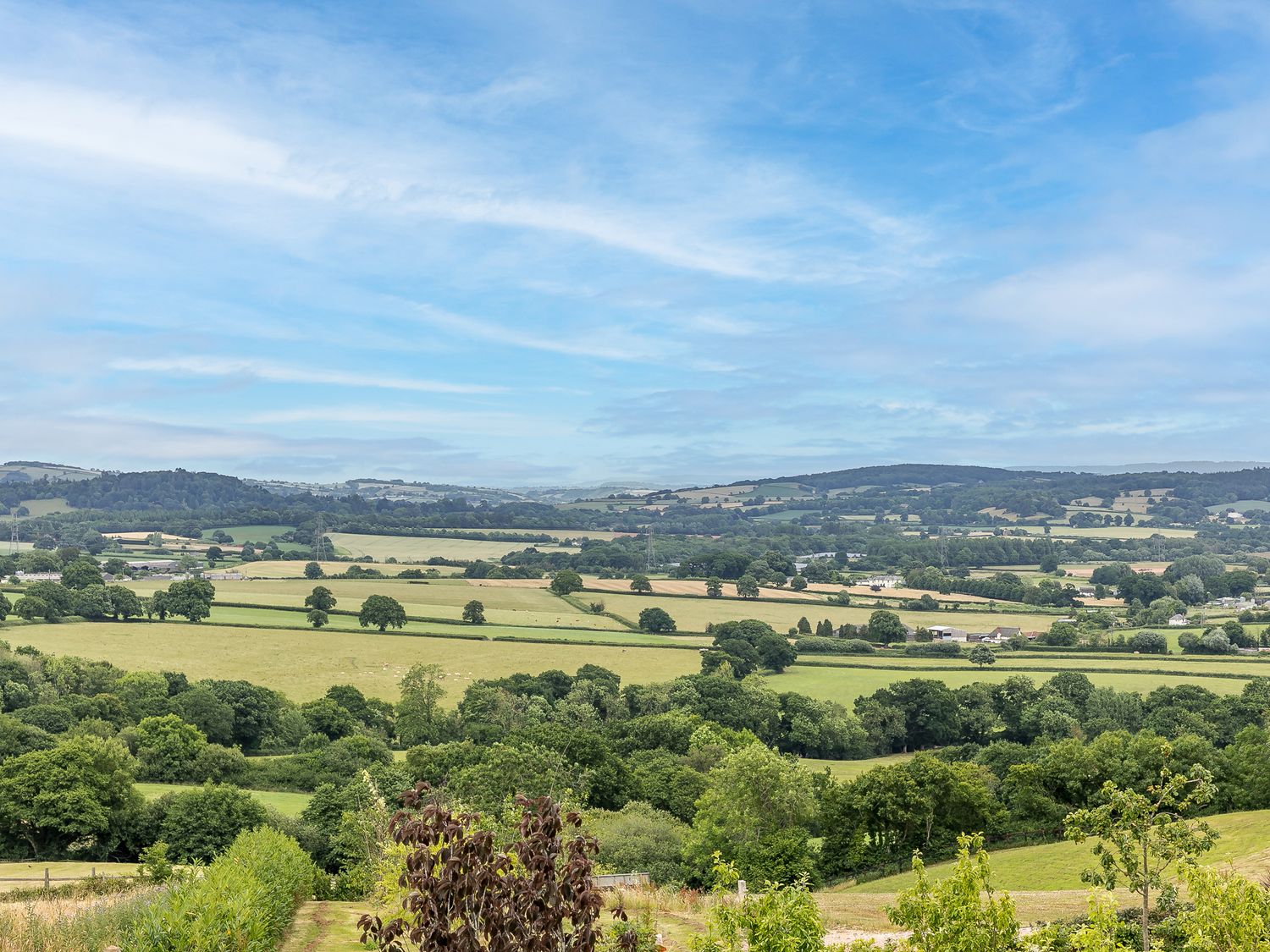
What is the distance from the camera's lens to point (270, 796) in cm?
6197

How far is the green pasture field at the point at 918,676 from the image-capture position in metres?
83.0

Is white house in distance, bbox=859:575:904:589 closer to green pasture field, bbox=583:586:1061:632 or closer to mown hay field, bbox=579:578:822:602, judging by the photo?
mown hay field, bbox=579:578:822:602

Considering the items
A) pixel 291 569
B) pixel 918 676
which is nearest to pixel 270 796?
pixel 918 676

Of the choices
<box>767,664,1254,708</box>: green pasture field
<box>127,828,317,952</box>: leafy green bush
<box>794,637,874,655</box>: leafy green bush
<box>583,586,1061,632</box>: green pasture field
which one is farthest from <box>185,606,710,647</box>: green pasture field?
<box>127,828,317,952</box>: leafy green bush

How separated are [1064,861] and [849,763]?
106ft

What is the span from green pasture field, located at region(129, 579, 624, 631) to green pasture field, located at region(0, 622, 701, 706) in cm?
698

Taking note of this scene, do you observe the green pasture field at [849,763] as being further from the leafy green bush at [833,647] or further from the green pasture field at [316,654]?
the leafy green bush at [833,647]

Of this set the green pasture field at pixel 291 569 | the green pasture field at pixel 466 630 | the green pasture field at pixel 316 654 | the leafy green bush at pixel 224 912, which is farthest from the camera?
the green pasture field at pixel 291 569

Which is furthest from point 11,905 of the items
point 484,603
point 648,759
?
point 484,603

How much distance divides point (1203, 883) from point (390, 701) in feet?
248

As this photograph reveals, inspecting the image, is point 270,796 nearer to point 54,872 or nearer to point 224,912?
point 54,872

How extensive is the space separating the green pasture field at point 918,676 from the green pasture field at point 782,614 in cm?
1834

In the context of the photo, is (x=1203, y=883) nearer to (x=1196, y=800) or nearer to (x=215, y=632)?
(x=1196, y=800)

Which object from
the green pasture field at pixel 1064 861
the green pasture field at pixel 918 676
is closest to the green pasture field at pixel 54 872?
the green pasture field at pixel 1064 861
